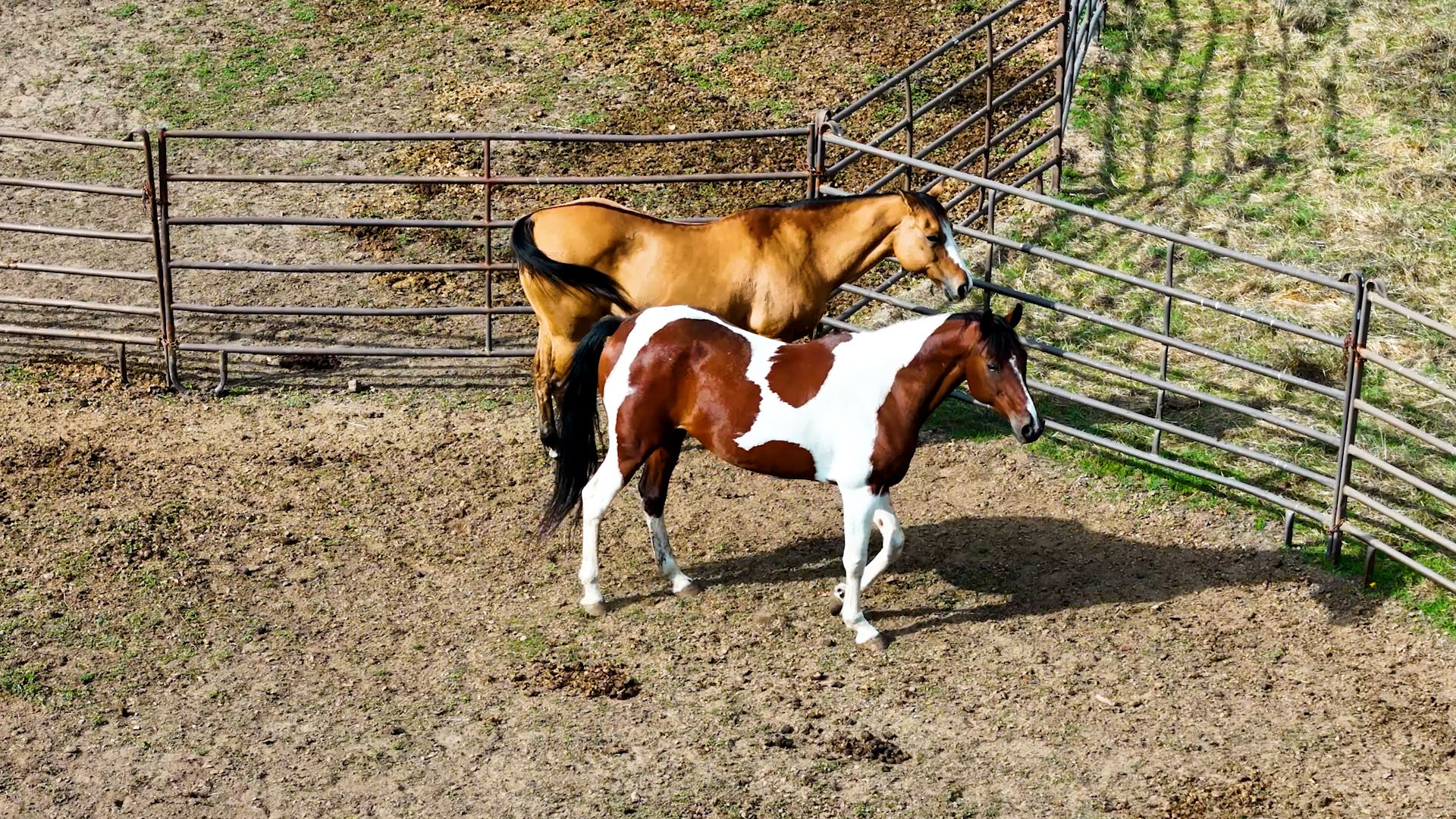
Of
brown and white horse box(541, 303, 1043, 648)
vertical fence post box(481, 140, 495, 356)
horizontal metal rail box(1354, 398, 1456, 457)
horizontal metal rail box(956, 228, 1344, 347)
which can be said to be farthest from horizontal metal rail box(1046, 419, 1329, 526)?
vertical fence post box(481, 140, 495, 356)

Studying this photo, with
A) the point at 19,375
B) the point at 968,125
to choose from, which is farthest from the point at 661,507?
the point at 968,125

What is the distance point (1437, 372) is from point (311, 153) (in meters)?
7.67

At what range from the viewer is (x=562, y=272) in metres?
7.79

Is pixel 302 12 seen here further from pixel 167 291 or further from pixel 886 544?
pixel 886 544

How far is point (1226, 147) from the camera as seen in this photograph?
37.0 ft

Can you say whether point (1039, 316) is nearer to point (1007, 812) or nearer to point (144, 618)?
point (1007, 812)

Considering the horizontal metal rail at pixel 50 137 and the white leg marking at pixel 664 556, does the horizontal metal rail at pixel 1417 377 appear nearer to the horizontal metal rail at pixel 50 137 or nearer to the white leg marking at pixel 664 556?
the white leg marking at pixel 664 556

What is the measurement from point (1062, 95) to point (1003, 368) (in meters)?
5.11

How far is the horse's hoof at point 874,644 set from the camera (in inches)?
259

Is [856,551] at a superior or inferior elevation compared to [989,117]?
inferior

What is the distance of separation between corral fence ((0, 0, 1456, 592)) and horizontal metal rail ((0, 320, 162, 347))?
14 millimetres

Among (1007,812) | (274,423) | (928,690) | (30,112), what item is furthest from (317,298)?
(1007,812)

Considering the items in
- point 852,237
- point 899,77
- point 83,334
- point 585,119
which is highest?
point 899,77

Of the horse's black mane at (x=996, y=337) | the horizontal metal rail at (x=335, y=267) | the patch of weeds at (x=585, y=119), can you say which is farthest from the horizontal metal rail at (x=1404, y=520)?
the patch of weeds at (x=585, y=119)
